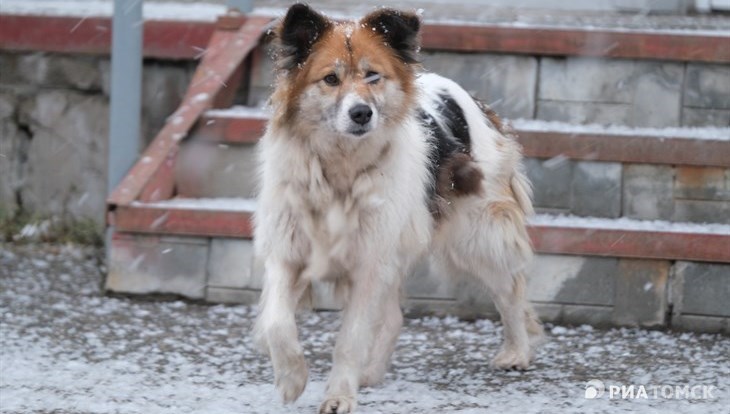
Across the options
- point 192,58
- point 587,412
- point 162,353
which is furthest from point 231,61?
point 587,412

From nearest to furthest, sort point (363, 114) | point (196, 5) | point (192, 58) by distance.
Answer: point (363, 114)
point (192, 58)
point (196, 5)

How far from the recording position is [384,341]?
5363 millimetres

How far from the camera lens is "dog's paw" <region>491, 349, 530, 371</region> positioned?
554 cm

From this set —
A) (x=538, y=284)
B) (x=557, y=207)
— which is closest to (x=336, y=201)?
(x=538, y=284)

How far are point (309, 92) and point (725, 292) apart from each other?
2505 millimetres

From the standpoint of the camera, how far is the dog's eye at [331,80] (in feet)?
15.8

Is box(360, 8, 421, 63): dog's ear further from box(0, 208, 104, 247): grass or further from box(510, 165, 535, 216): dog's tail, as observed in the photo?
box(0, 208, 104, 247): grass

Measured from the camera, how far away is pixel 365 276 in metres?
4.96

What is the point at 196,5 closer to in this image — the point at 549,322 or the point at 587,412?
the point at 549,322

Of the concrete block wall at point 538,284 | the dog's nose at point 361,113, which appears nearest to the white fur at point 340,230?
the dog's nose at point 361,113

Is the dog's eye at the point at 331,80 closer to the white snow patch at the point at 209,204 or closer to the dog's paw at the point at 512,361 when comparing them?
the dog's paw at the point at 512,361

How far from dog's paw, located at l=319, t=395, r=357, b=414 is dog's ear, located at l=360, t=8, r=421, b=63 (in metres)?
1.34

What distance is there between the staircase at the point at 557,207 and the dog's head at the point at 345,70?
154cm

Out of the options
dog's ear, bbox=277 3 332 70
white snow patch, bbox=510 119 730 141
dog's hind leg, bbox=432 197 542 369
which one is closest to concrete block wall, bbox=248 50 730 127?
white snow patch, bbox=510 119 730 141
